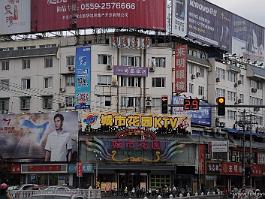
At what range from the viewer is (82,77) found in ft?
197

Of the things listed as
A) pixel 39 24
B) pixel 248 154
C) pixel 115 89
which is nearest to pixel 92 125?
pixel 115 89

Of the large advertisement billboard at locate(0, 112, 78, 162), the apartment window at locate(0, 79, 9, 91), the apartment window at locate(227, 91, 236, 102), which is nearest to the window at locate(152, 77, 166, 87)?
the large advertisement billboard at locate(0, 112, 78, 162)

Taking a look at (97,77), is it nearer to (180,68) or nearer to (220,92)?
(180,68)

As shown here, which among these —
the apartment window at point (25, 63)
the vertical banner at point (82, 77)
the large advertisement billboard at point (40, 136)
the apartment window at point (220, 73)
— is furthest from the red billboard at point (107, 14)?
the apartment window at point (220, 73)

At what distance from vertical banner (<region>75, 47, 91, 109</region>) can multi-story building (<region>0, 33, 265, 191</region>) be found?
1.61ft

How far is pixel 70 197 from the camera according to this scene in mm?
16656

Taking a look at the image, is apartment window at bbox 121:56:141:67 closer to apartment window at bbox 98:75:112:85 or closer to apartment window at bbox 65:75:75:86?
apartment window at bbox 98:75:112:85

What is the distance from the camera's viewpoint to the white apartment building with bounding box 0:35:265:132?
198 ft

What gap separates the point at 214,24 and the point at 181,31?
7365 millimetres

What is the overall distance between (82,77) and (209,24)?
17049 millimetres

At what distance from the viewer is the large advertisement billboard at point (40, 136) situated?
184 ft

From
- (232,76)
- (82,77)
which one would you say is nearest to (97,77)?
(82,77)

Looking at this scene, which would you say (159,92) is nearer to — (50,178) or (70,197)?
(50,178)

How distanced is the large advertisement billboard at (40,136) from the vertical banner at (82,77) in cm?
388
